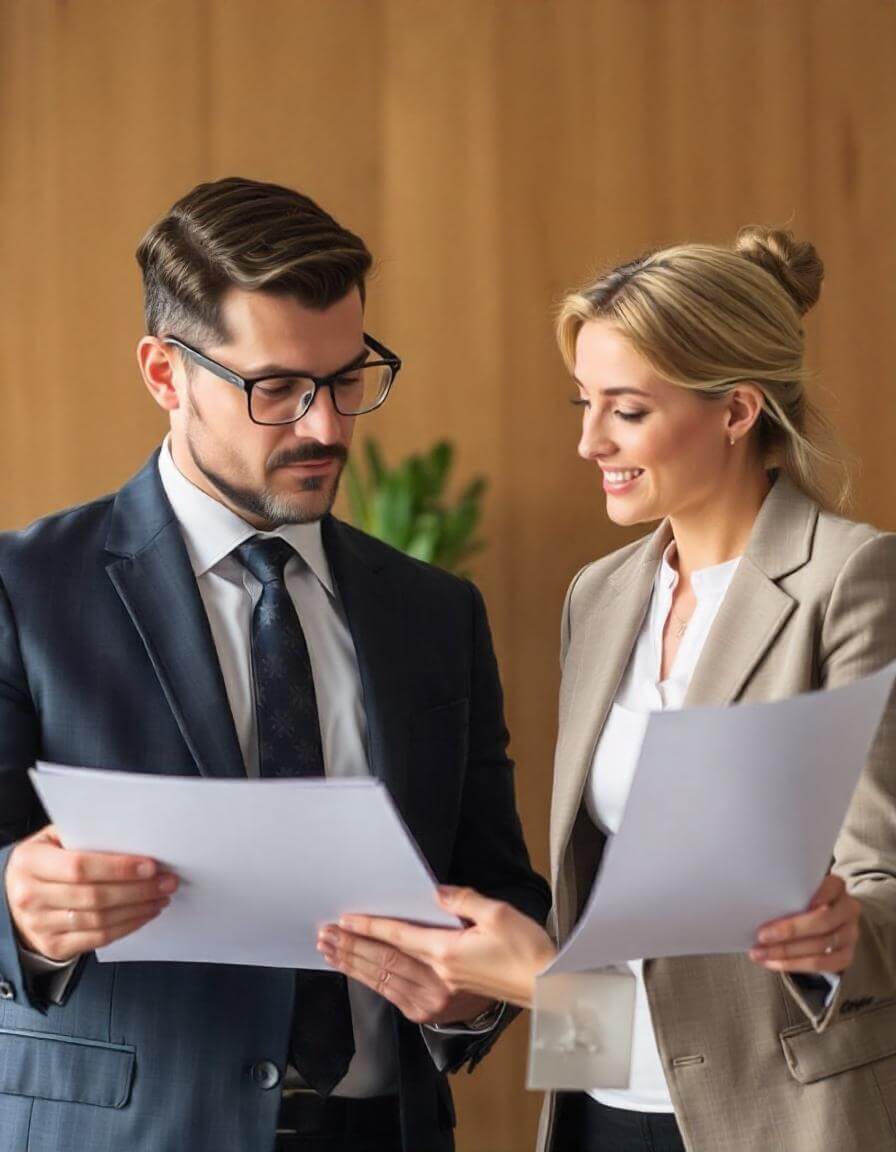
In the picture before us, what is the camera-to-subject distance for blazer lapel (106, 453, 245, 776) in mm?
1701

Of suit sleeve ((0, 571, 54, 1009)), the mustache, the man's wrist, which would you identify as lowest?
the man's wrist

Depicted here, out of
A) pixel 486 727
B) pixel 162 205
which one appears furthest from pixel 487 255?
pixel 486 727

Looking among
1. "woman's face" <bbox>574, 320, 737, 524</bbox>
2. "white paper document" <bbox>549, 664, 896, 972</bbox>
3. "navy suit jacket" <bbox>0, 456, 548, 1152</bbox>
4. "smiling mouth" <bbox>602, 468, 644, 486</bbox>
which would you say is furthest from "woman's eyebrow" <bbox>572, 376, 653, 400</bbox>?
"white paper document" <bbox>549, 664, 896, 972</bbox>

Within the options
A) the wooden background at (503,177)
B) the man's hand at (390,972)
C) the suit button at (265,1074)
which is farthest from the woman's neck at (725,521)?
the wooden background at (503,177)

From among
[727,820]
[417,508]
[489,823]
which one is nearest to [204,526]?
[489,823]

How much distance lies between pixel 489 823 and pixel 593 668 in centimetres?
26

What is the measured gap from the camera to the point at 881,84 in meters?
4.26

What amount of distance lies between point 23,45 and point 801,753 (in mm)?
3681

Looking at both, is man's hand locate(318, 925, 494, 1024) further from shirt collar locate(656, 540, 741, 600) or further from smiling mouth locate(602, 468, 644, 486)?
smiling mouth locate(602, 468, 644, 486)

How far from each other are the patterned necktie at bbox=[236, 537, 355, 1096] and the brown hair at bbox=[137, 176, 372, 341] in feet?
1.07

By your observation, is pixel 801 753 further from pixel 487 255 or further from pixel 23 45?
pixel 23 45

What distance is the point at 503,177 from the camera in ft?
14.0

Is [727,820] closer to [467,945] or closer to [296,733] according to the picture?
[467,945]

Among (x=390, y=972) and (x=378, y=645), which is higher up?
(x=378, y=645)
